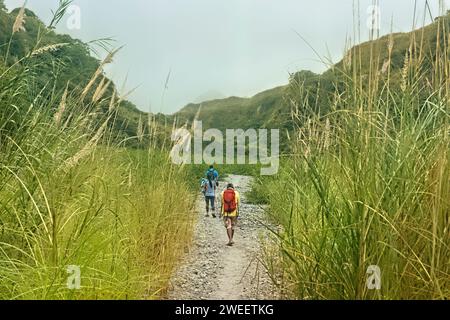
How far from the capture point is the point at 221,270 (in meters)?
4.09

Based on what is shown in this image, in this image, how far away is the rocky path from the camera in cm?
325

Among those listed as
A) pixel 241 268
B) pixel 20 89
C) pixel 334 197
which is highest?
pixel 20 89

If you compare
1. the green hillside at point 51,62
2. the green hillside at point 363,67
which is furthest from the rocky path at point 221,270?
the green hillside at point 51,62

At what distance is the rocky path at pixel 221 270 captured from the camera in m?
3.25

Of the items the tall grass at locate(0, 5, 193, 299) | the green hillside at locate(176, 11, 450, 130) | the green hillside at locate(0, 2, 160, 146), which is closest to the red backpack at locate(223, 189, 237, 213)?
the green hillside at locate(176, 11, 450, 130)

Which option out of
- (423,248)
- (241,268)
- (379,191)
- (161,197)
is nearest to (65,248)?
(379,191)

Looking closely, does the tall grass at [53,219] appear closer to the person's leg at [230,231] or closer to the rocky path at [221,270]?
the rocky path at [221,270]

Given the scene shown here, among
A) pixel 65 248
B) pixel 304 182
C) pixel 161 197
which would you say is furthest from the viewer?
pixel 161 197

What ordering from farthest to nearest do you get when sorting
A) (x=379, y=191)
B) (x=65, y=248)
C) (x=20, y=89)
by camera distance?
(x=20, y=89)
(x=65, y=248)
(x=379, y=191)

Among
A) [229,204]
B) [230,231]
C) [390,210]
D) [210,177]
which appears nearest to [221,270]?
[230,231]

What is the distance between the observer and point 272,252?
3.48 metres
